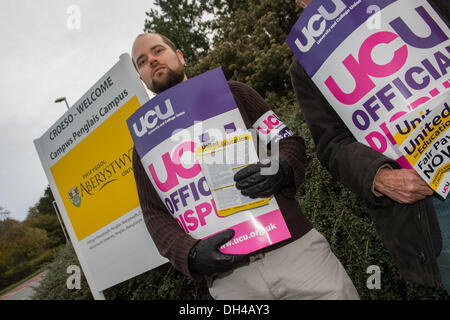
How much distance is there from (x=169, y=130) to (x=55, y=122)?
2.11m

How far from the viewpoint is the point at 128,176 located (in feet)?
7.72

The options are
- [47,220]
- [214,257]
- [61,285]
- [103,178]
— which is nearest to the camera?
[214,257]

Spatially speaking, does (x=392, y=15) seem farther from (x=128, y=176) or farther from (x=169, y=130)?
(x=128, y=176)

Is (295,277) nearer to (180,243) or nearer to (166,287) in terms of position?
(180,243)

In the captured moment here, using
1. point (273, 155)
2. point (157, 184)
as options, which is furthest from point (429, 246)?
point (157, 184)

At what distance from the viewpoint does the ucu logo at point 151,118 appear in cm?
122

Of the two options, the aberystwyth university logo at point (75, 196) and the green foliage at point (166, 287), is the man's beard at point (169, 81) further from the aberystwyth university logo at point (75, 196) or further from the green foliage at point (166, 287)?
the green foliage at point (166, 287)

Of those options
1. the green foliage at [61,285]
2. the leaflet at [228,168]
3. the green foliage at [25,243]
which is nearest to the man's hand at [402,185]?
the leaflet at [228,168]

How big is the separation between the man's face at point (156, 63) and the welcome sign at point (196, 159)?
0.74 feet

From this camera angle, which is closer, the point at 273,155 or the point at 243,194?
the point at 243,194

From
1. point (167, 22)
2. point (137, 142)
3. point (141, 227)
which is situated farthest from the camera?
point (167, 22)

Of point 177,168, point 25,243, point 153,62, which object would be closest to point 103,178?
point 153,62

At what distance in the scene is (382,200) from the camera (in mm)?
1077

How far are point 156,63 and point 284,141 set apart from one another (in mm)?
744
